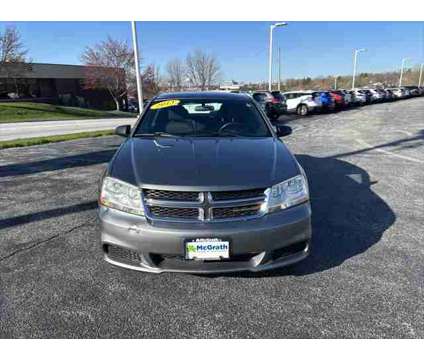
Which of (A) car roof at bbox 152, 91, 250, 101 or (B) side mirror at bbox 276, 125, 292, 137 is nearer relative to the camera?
(B) side mirror at bbox 276, 125, 292, 137

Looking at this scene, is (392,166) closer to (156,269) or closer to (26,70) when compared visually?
(156,269)

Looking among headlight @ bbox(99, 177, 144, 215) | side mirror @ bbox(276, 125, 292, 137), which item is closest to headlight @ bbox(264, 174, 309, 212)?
headlight @ bbox(99, 177, 144, 215)

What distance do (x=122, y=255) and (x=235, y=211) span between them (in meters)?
0.95

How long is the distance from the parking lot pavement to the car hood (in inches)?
35.4

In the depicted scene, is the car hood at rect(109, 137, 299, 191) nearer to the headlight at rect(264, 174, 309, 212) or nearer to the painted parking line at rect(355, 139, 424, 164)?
the headlight at rect(264, 174, 309, 212)

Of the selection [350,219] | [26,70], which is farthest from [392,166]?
[26,70]

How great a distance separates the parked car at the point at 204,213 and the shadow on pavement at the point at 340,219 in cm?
56

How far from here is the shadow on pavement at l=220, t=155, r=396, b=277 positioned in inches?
122

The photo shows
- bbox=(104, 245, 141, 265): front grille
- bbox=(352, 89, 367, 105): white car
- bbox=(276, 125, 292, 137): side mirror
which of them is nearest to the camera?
bbox=(104, 245, 141, 265): front grille

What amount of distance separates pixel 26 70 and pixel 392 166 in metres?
38.6

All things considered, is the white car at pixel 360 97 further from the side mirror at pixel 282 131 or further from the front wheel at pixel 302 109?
the side mirror at pixel 282 131

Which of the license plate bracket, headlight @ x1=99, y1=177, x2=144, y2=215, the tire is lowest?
the tire

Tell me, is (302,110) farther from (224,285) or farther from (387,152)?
(224,285)

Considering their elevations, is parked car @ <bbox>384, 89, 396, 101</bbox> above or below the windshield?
below
